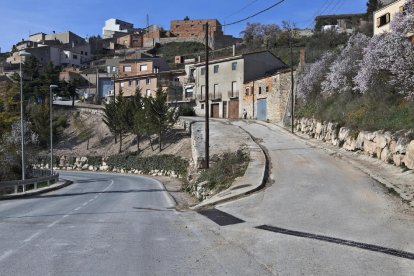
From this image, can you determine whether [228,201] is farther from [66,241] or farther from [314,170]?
[66,241]

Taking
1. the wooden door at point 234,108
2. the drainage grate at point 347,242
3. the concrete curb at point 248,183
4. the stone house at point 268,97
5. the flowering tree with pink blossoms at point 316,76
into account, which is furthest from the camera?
the wooden door at point 234,108

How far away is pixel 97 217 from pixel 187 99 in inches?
2625

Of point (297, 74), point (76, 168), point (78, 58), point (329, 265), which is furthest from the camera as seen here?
point (78, 58)

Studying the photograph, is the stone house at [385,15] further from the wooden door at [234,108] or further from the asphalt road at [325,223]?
the wooden door at [234,108]

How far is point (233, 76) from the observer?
70.7 meters

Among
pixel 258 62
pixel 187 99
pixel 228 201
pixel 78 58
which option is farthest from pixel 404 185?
pixel 78 58

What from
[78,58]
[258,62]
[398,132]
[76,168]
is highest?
[78,58]

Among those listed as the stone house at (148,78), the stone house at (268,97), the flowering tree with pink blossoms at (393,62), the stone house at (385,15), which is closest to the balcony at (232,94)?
the stone house at (268,97)

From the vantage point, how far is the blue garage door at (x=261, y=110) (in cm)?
6142

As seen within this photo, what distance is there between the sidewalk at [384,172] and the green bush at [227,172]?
5.21 meters

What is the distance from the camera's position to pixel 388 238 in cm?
967

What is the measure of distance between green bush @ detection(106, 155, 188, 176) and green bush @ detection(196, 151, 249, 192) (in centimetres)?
1678

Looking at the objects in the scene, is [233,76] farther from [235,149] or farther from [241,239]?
[241,239]

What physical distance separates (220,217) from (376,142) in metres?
12.0
